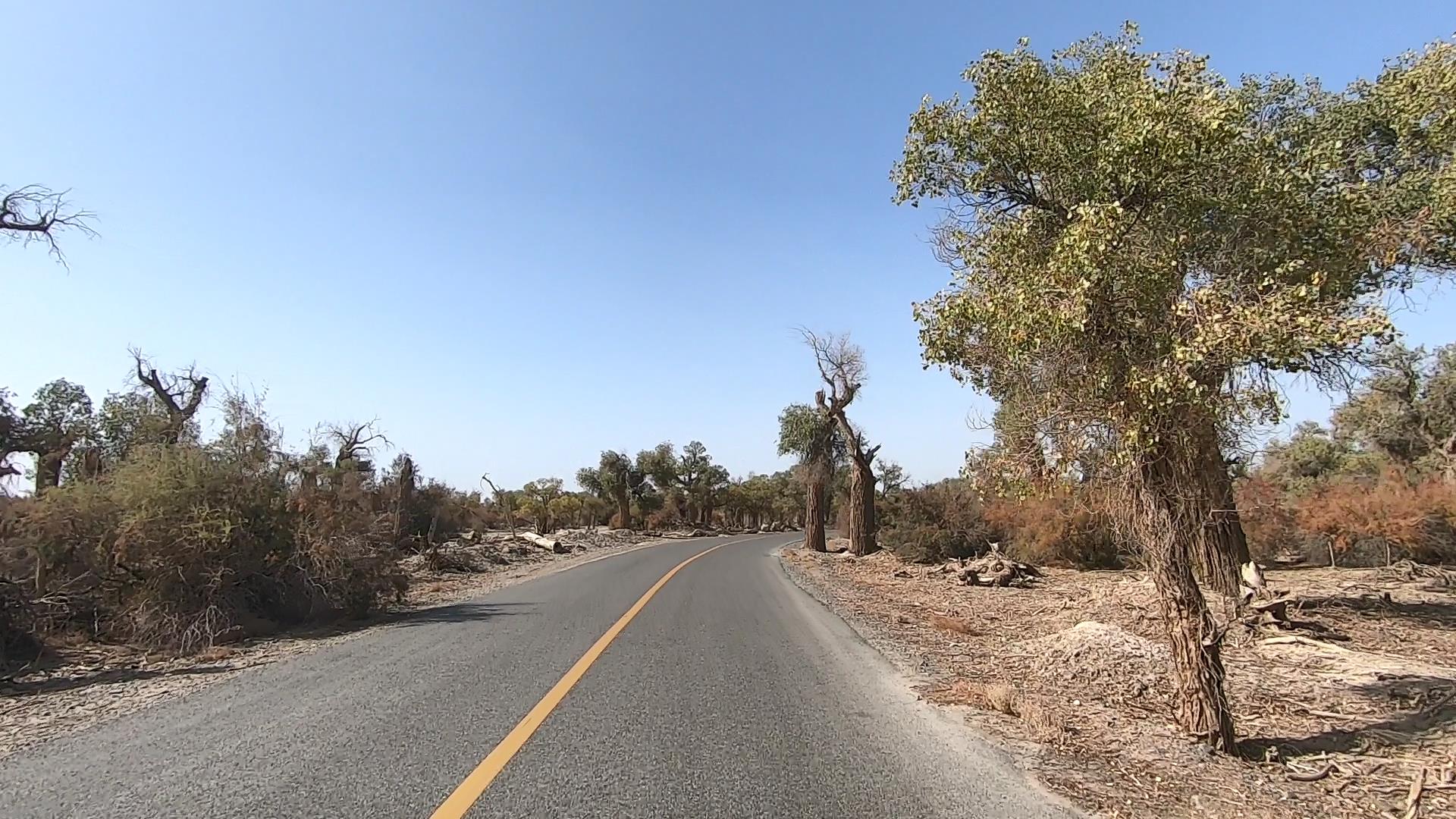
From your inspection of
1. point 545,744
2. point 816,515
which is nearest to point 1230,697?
point 545,744

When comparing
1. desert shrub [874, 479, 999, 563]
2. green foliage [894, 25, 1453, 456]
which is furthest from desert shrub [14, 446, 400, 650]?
desert shrub [874, 479, 999, 563]

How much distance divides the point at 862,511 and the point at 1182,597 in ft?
81.6

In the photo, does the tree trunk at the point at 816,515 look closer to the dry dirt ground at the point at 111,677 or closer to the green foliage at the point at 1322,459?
the green foliage at the point at 1322,459

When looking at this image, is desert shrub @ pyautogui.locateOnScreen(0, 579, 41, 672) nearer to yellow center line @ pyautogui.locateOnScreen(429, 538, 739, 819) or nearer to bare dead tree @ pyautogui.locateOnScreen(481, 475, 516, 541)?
yellow center line @ pyautogui.locateOnScreen(429, 538, 739, 819)

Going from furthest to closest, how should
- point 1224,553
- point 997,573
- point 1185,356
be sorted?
point 997,573 < point 1224,553 < point 1185,356

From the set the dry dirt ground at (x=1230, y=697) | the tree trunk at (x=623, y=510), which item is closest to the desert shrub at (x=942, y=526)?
the dry dirt ground at (x=1230, y=697)

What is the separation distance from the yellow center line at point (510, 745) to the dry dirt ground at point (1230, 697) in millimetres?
3359

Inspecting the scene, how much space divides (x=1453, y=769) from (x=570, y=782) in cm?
546

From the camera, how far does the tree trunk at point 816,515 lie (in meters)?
35.4

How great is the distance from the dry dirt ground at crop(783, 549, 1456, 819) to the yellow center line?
3.36 m

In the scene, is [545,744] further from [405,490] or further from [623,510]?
[623,510]

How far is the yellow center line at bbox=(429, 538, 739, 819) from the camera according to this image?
4.44 metres

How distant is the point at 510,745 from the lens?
5.55 metres

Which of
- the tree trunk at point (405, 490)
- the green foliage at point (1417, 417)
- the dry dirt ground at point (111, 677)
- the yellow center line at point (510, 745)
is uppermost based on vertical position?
the green foliage at point (1417, 417)
